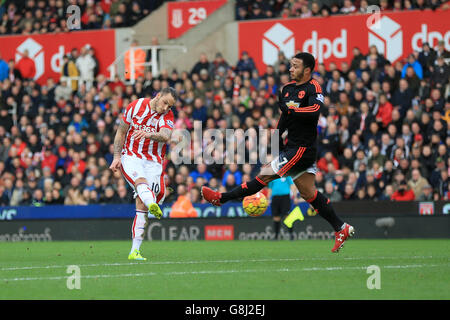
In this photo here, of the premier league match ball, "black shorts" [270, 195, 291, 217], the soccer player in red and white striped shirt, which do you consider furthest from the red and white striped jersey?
"black shorts" [270, 195, 291, 217]

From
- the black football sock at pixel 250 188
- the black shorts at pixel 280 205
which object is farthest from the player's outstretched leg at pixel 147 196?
the black shorts at pixel 280 205

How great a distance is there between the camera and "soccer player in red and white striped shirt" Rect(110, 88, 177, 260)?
42.9 feet

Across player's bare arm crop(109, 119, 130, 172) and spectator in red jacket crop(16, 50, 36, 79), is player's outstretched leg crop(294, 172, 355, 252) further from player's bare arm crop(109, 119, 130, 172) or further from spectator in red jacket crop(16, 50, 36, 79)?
spectator in red jacket crop(16, 50, 36, 79)

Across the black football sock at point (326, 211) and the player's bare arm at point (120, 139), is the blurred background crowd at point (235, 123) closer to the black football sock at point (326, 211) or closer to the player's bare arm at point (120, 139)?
the black football sock at point (326, 211)

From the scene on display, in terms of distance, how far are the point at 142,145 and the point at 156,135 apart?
0.40 meters

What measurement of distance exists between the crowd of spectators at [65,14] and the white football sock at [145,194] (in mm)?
18373

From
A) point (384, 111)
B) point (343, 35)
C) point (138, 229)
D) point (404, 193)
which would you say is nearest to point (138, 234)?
point (138, 229)

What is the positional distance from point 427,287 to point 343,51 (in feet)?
61.1

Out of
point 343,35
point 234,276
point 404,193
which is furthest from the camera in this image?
point 343,35

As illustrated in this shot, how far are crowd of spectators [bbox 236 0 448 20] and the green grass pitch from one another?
40.7 feet

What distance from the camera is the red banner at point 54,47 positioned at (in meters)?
31.3

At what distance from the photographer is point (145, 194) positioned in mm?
12828

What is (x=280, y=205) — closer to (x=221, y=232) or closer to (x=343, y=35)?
(x=221, y=232)

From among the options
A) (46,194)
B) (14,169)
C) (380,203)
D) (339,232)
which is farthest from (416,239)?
(14,169)
